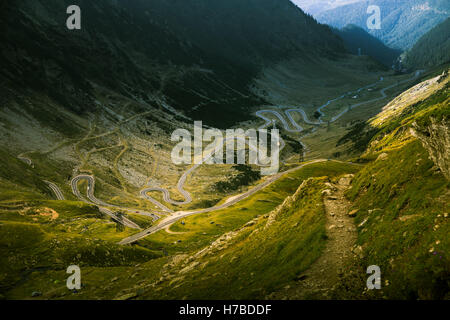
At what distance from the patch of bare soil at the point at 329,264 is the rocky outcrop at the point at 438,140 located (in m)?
11.7

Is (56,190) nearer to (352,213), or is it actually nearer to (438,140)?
(352,213)

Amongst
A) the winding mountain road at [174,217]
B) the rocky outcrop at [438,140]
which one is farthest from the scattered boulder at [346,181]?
the winding mountain road at [174,217]

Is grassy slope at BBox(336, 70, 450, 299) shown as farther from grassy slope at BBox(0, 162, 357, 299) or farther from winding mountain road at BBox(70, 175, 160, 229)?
A: winding mountain road at BBox(70, 175, 160, 229)

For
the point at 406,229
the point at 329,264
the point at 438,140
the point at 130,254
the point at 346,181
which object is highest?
the point at 346,181

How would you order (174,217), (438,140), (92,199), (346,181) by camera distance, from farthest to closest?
(92,199) → (174,217) → (346,181) → (438,140)

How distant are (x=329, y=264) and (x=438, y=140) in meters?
17.9

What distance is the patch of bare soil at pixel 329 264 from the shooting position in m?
28.1

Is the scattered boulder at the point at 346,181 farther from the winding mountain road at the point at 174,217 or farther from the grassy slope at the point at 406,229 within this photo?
the winding mountain road at the point at 174,217

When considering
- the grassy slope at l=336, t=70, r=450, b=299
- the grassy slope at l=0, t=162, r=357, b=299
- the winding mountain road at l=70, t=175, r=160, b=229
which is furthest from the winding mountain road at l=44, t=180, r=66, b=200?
the grassy slope at l=336, t=70, r=450, b=299

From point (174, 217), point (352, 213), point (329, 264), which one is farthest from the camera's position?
point (174, 217)

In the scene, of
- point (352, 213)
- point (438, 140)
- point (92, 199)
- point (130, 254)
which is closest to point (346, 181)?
point (352, 213)

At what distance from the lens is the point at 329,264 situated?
103 ft

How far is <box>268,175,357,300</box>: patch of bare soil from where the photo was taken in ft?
92.0
